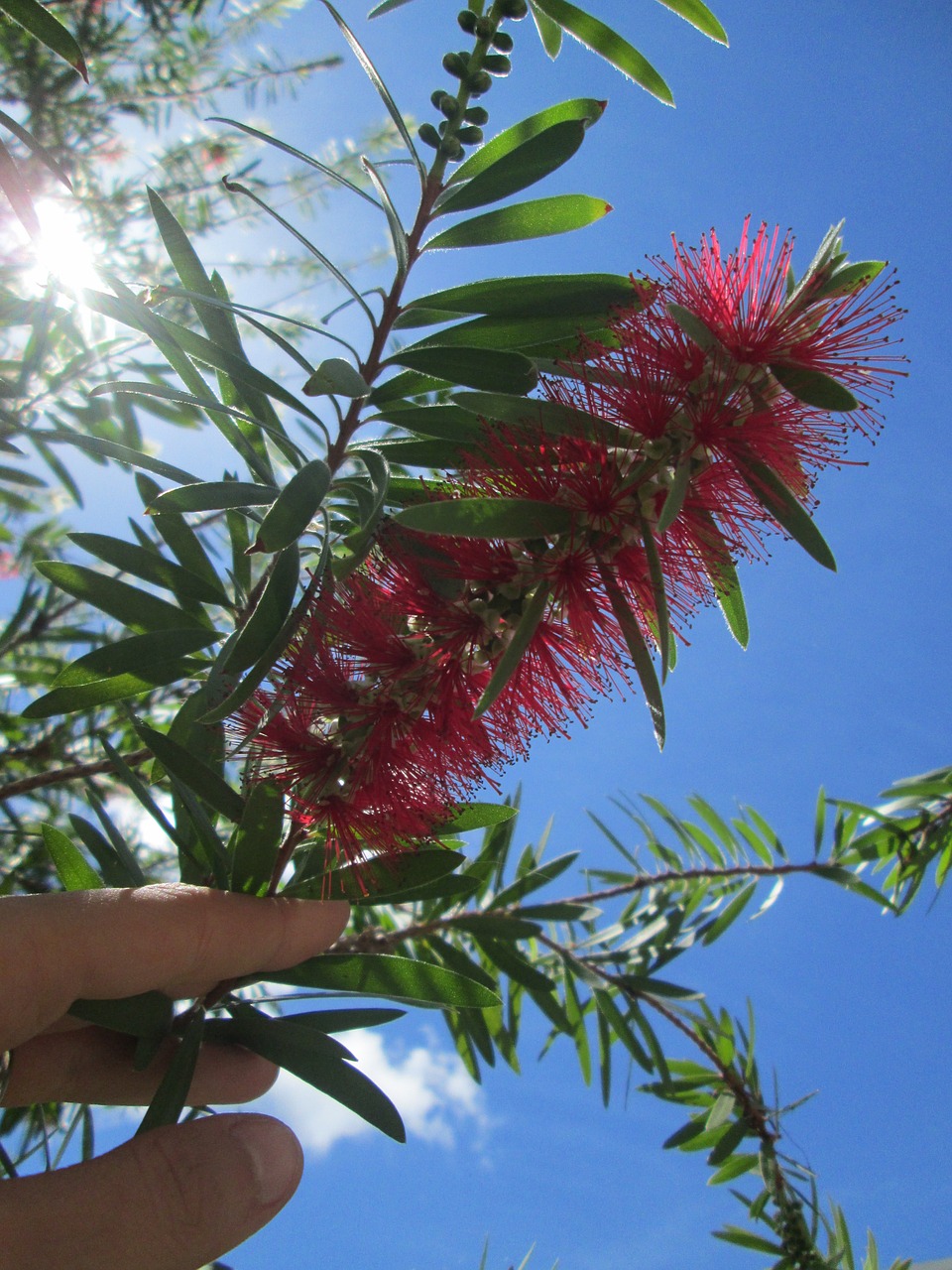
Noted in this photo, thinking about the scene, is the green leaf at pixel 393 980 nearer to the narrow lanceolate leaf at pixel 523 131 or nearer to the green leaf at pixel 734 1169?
the narrow lanceolate leaf at pixel 523 131

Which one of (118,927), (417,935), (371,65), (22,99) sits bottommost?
(118,927)

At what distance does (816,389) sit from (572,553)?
25cm

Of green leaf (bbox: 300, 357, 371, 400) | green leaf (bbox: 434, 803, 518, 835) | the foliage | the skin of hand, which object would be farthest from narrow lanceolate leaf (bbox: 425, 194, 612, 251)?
the skin of hand

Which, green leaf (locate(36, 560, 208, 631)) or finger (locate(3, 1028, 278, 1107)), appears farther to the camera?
green leaf (locate(36, 560, 208, 631))

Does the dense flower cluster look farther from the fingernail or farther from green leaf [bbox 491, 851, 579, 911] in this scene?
green leaf [bbox 491, 851, 579, 911]

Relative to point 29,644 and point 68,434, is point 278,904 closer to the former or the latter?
point 68,434

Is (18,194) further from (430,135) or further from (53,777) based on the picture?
(53,777)

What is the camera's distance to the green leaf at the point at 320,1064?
2.55 ft

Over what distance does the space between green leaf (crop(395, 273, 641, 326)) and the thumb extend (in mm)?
823

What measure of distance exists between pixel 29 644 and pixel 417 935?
1046mm

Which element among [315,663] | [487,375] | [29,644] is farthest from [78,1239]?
[29,644]

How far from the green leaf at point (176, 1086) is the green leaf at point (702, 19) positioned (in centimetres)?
116

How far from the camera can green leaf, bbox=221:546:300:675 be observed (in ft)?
2.35

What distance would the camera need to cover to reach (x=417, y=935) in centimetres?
145
